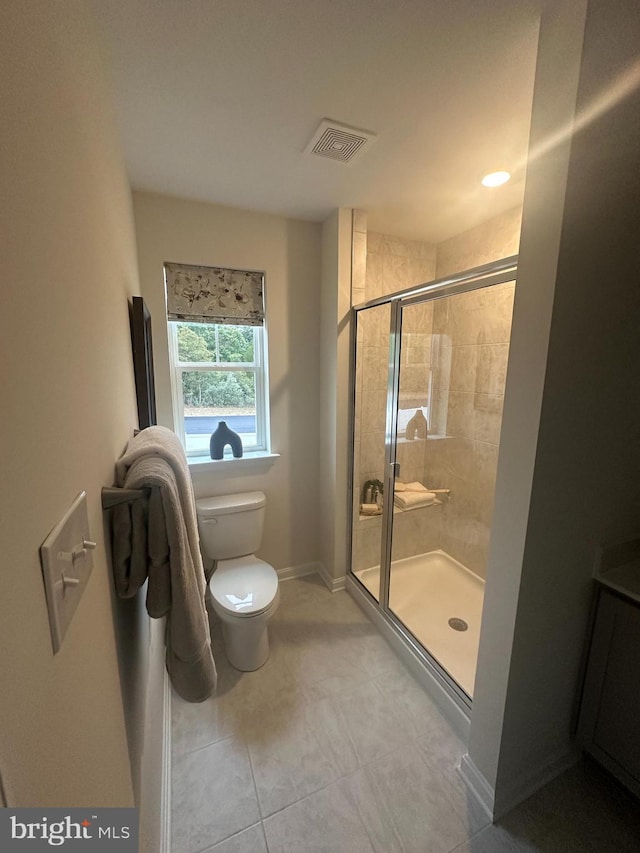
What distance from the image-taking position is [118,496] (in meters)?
0.70

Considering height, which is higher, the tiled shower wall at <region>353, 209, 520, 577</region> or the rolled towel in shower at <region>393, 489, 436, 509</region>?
the tiled shower wall at <region>353, 209, 520, 577</region>

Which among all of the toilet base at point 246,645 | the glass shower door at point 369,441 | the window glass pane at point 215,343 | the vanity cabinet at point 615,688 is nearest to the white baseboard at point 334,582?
the glass shower door at point 369,441

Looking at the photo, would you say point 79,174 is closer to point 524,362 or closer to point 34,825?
point 34,825

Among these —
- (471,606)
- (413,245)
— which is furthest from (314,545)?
(413,245)

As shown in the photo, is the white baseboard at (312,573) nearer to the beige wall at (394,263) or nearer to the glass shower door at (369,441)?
the glass shower door at (369,441)

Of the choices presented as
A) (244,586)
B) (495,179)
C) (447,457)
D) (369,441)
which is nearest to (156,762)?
(244,586)

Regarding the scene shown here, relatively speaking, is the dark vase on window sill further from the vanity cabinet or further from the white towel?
the vanity cabinet

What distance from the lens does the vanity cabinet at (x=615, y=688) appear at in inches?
45.6

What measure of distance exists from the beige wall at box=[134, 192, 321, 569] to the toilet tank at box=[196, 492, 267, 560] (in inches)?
5.8

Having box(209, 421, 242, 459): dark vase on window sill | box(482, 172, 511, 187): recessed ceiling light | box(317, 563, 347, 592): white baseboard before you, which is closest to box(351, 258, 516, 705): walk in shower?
box(317, 563, 347, 592): white baseboard

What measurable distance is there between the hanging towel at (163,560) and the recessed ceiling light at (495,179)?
1.90 m

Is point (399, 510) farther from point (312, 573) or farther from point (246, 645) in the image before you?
point (246, 645)

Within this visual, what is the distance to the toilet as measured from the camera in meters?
1.68
